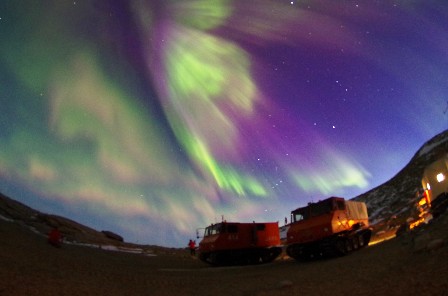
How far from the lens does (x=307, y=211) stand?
22094mm

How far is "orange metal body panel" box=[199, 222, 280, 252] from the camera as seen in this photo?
25.8 meters

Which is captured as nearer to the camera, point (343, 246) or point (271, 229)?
point (343, 246)

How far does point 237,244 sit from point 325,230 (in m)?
8.93

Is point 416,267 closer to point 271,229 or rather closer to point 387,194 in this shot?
point 271,229

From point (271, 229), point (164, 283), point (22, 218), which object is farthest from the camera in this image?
point (22, 218)

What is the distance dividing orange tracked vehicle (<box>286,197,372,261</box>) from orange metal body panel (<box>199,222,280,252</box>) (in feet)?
18.5

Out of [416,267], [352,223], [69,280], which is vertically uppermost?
[352,223]

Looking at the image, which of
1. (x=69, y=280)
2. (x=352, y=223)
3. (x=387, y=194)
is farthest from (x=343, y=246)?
(x=387, y=194)

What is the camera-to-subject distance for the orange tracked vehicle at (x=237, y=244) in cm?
2570

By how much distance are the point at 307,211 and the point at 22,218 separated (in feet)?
111

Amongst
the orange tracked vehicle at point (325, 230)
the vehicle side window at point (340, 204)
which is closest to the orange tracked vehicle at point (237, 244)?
the orange tracked vehicle at point (325, 230)

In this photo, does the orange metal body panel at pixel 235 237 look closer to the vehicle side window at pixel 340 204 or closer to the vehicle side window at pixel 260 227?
the vehicle side window at pixel 260 227

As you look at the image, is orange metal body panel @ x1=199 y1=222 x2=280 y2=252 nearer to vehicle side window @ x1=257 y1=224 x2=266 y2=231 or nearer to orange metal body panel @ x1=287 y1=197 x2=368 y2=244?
→ vehicle side window @ x1=257 y1=224 x2=266 y2=231

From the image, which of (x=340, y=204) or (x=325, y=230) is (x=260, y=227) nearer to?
(x=340, y=204)
